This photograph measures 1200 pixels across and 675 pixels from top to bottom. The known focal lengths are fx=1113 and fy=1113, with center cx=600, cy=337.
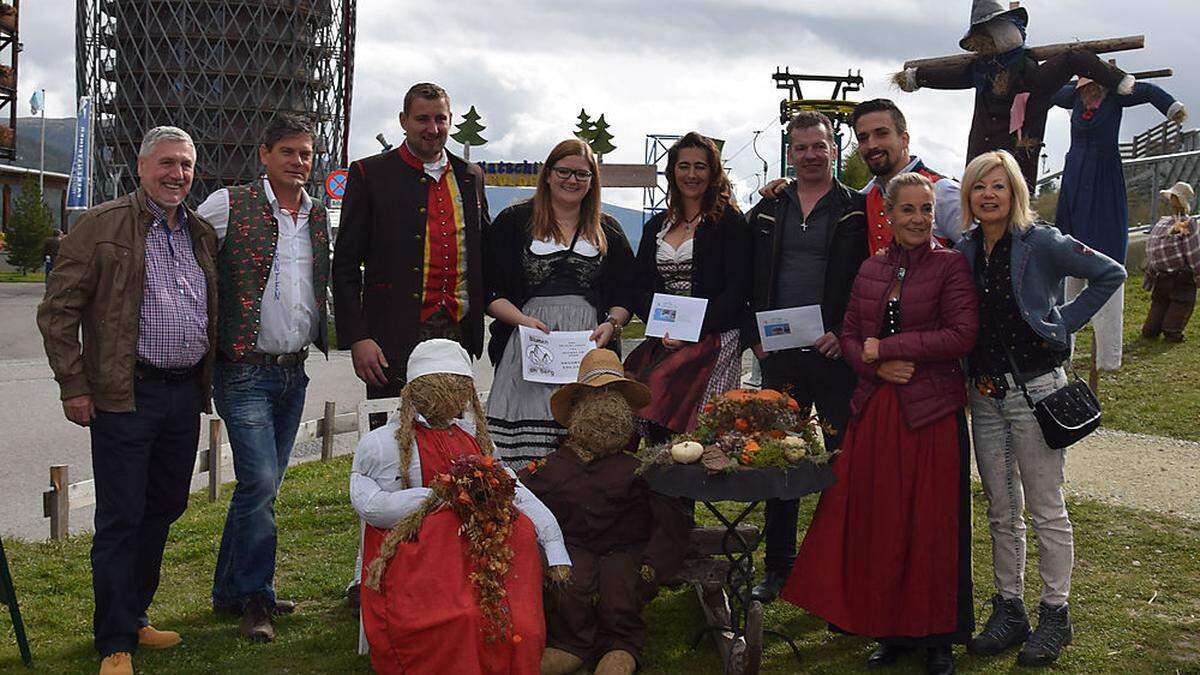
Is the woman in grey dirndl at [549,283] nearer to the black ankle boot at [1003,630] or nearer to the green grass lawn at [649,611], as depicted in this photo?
the green grass lawn at [649,611]

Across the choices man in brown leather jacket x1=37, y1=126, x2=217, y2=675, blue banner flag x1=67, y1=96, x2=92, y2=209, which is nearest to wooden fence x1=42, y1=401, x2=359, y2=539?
man in brown leather jacket x1=37, y1=126, x2=217, y2=675

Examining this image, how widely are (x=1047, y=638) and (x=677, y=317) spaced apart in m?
2.16

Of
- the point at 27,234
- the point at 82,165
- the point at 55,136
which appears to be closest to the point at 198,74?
the point at 27,234

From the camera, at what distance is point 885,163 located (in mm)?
5348

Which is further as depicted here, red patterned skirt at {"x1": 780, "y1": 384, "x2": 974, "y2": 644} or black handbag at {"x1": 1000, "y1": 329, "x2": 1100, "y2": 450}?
red patterned skirt at {"x1": 780, "y1": 384, "x2": 974, "y2": 644}

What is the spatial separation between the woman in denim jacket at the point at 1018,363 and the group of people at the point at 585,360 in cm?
1

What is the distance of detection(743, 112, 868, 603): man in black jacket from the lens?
5.31 metres

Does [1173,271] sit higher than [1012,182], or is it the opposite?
[1012,182]

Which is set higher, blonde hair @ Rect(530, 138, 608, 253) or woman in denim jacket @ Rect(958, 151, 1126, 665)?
blonde hair @ Rect(530, 138, 608, 253)

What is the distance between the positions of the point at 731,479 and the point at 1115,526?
4196 mm

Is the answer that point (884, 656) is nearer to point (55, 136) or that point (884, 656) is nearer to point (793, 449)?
point (793, 449)

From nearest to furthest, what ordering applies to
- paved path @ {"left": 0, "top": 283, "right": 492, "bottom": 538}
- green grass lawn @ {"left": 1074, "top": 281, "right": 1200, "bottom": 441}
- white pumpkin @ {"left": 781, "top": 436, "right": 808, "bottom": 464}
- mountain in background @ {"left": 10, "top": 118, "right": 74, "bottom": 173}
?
white pumpkin @ {"left": 781, "top": 436, "right": 808, "bottom": 464} < paved path @ {"left": 0, "top": 283, "right": 492, "bottom": 538} < green grass lawn @ {"left": 1074, "top": 281, "right": 1200, "bottom": 441} < mountain in background @ {"left": 10, "top": 118, "right": 74, "bottom": 173}

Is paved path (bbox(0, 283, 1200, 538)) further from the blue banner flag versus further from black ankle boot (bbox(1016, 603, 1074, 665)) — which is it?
the blue banner flag

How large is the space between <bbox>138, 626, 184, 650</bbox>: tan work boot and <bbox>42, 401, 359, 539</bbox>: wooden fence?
4.69 ft
